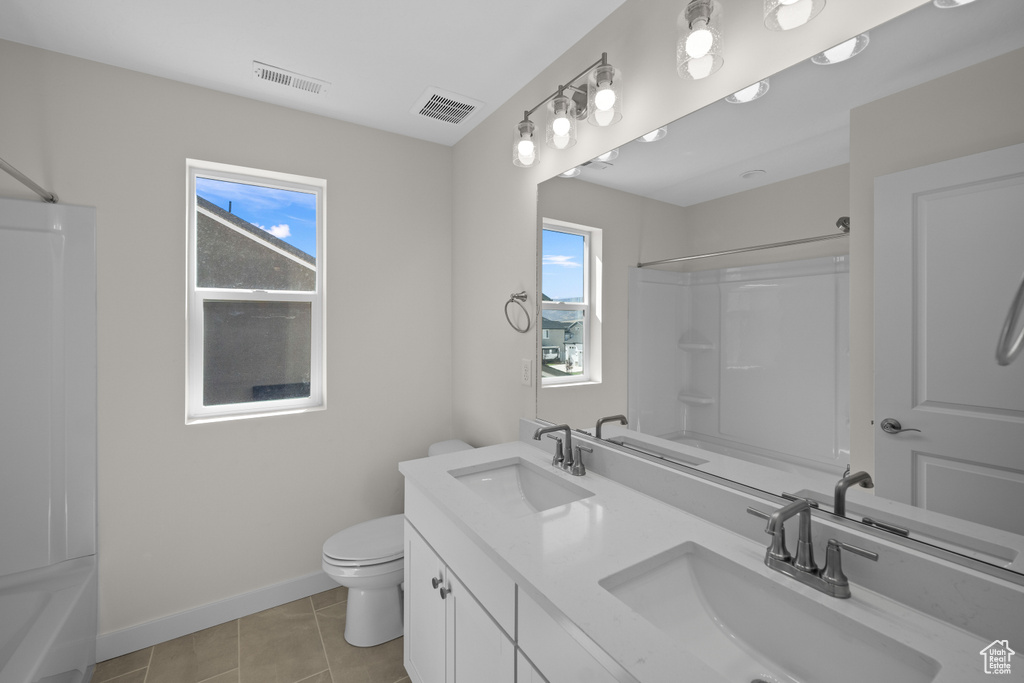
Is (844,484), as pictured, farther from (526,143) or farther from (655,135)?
(526,143)

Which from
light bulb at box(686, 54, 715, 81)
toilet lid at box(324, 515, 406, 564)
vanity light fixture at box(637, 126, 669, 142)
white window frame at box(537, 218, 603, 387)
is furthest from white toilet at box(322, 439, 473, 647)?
light bulb at box(686, 54, 715, 81)

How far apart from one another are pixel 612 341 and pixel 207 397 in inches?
74.8

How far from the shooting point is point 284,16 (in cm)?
152

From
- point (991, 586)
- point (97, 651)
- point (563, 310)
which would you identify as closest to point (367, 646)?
point (97, 651)

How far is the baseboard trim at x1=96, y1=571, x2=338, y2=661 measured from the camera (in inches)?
70.8

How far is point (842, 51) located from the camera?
0.94m

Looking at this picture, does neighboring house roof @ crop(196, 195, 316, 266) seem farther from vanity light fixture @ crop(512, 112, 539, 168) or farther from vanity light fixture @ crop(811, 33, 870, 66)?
vanity light fixture @ crop(811, 33, 870, 66)

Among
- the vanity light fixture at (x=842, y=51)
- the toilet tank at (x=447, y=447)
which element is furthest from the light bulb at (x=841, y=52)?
the toilet tank at (x=447, y=447)

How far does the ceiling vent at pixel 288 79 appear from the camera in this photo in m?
1.82

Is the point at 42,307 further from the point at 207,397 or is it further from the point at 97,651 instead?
the point at 97,651

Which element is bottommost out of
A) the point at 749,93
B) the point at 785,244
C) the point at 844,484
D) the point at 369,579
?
the point at 369,579

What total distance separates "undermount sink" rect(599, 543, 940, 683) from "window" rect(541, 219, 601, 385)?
2.49ft

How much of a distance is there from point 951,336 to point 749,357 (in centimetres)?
38

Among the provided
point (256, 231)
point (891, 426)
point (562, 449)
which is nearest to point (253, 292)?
point (256, 231)
